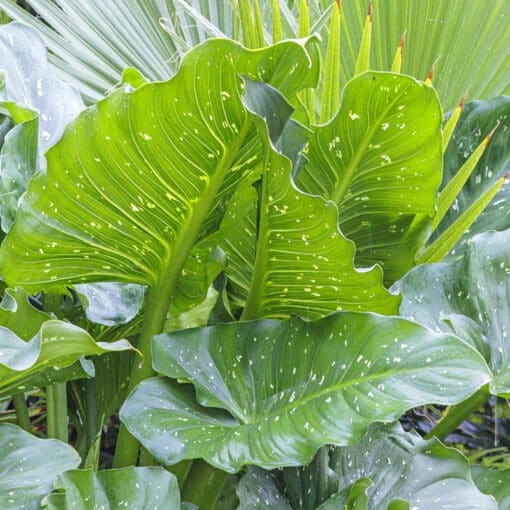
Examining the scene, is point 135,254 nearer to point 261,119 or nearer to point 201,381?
point 201,381

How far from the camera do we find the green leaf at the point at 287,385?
711mm

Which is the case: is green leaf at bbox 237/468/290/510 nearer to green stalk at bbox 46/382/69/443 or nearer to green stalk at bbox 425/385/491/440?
green stalk at bbox 425/385/491/440

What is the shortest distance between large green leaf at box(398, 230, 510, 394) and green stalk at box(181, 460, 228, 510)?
0.29 metres

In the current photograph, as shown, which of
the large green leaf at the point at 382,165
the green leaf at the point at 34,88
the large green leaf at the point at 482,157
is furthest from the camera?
the large green leaf at the point at 482,157

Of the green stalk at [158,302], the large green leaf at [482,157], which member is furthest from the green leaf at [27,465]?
the large green leaf at [482,157]

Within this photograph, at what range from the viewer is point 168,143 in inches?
30.1

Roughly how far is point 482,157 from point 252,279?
42cm

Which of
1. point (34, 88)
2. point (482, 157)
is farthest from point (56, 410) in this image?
point (482, 157)

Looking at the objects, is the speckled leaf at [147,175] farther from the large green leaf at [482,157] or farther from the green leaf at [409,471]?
the large green leaf at [482,157]

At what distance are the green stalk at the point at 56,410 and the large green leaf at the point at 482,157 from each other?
56 cm

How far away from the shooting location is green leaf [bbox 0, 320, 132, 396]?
65cm

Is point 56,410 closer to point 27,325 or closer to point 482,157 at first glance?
point 27,325

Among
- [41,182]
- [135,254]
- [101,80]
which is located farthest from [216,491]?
[101,80]

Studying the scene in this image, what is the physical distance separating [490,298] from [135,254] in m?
0.41
